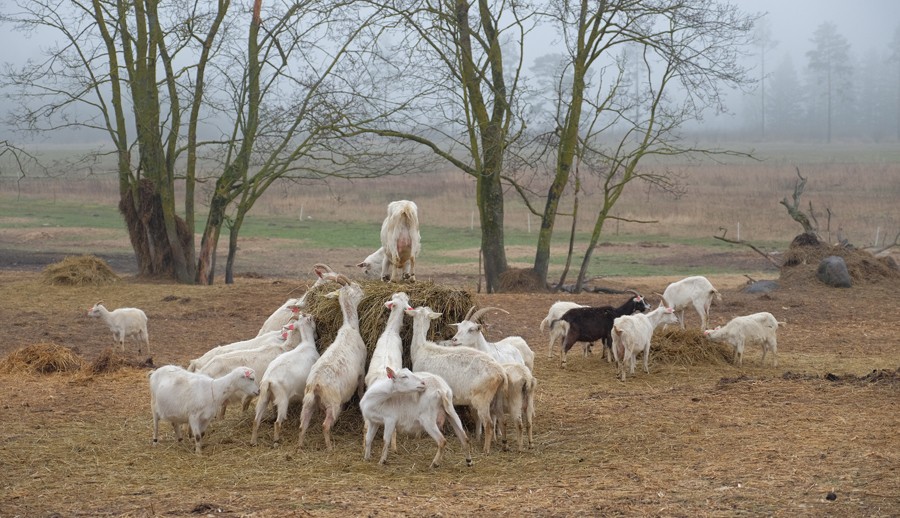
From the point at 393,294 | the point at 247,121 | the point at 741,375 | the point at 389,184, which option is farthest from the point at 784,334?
the point at 389,184

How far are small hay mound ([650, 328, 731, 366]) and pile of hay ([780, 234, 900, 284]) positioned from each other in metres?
8.17

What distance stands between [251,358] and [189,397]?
109 centimetres

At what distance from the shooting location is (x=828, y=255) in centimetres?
2233

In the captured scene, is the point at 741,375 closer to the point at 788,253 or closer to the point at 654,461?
the point at 654,461

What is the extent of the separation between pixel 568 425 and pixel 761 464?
7.85 feet

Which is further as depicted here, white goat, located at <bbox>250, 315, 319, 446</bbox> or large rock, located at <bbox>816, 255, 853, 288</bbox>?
large rock, located at <bbox>816, 255, 853, 288</bbox>

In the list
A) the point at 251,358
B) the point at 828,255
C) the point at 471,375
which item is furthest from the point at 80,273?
the point at 828,255

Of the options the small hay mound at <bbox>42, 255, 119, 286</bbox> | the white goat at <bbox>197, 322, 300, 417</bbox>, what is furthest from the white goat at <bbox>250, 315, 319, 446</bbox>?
the small hay mound at <bbox>42, 255, 119, 286</bbox>

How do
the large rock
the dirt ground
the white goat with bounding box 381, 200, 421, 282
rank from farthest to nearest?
1. the large rock
2. the white goat with bounding box 381, 200, 421, 282
3. the dirt ground

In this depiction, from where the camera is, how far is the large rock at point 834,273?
828 inches

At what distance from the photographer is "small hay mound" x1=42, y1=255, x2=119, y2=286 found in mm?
20109

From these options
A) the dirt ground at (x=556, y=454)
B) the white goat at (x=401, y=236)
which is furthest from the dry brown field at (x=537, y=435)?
the white goat at (x=401, y=236)

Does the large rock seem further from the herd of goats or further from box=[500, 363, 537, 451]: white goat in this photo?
box=[500, 363, 537, 451]: white goat

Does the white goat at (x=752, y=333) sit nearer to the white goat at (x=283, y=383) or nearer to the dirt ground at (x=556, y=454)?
the dirt ground at (x=556, y=454)
